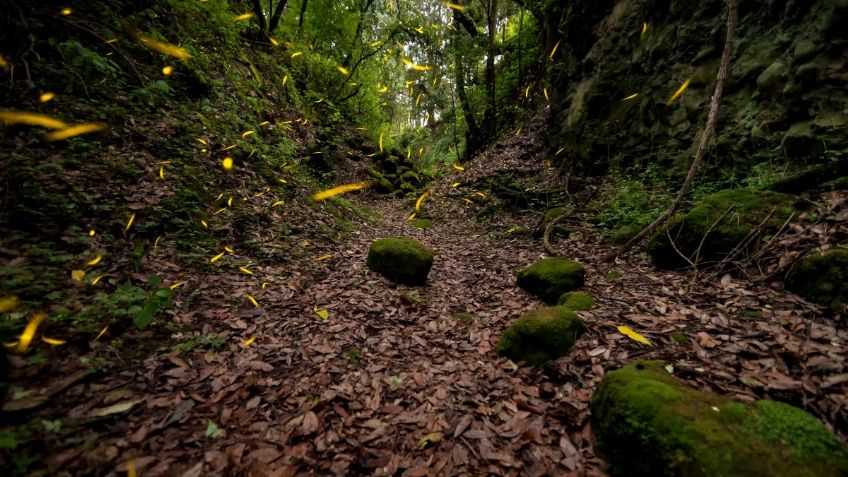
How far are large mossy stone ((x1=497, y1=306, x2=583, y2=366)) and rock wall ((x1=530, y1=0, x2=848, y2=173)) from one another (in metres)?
4.52

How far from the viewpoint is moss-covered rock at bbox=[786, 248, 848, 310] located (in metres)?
3.03

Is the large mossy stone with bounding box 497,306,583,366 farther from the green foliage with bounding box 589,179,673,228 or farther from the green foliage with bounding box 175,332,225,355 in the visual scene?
the green foliage with bounding box 589,179,673,228

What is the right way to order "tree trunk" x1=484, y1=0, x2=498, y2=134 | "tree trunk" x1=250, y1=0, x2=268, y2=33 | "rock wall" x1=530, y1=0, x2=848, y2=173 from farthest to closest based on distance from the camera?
"tree trunk" x1=484, y1=0, x2=498, y2=134 → "tree trunk" x1=250, y1=0, x2=268, y2=33 → "rock wall" x1=530, y1=0, x2=848, y2=173

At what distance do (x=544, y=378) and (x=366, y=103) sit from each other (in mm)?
16221

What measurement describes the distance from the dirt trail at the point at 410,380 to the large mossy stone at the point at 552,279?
219mm

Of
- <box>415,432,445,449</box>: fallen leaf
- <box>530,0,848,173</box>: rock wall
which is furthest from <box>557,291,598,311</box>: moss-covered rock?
<box>530,0,848,173</box>: rock wall

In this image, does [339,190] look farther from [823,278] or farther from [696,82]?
[823,278]

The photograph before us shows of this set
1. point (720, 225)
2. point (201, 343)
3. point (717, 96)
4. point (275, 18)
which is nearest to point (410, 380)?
point (201, 343)

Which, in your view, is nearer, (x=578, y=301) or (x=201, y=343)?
(x=201, y=343)

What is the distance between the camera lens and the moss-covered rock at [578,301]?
13.1ft

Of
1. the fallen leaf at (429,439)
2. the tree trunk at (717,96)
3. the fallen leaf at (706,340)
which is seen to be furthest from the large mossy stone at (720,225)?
the fallen leaf at (429,439)

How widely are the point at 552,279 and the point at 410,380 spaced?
8.72 ft

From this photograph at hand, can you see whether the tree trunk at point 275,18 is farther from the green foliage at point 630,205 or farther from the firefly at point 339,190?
the green foliage at point 630,205

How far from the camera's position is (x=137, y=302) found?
3373mm
